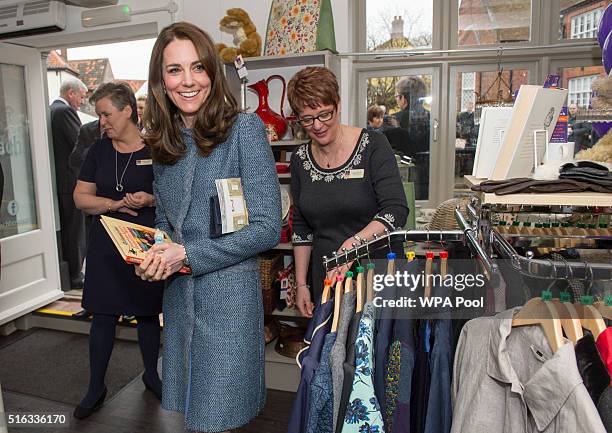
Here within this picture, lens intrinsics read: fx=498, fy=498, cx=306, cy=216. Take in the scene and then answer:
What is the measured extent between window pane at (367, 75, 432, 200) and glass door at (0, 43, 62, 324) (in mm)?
2515

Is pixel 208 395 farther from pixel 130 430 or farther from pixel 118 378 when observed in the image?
pixel 118 378

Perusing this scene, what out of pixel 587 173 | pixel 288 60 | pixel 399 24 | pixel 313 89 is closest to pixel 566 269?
pixel 587 173

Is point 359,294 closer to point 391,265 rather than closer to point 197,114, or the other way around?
point 391,265

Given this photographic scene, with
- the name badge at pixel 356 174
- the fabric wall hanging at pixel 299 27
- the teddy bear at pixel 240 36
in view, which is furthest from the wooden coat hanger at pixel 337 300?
the teddy bear at pixel 240 36

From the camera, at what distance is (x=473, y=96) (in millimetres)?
3668

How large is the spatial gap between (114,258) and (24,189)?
183 cm

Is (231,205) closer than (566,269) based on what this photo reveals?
No

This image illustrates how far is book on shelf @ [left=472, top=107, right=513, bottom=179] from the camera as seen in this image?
4.26 ft

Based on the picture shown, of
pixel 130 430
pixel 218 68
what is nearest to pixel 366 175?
pixel 218 68

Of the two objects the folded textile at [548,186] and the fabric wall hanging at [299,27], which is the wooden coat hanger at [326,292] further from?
the fabric wall hanging at [299,27]

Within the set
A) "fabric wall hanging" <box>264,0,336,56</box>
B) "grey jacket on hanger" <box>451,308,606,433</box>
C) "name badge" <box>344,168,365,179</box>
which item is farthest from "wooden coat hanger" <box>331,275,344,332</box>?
"fabric wall hanging" <box>264,0,336,56</box>

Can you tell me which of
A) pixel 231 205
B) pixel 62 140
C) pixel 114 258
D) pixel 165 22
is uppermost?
pixel 165 22

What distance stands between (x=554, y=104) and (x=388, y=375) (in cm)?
77
